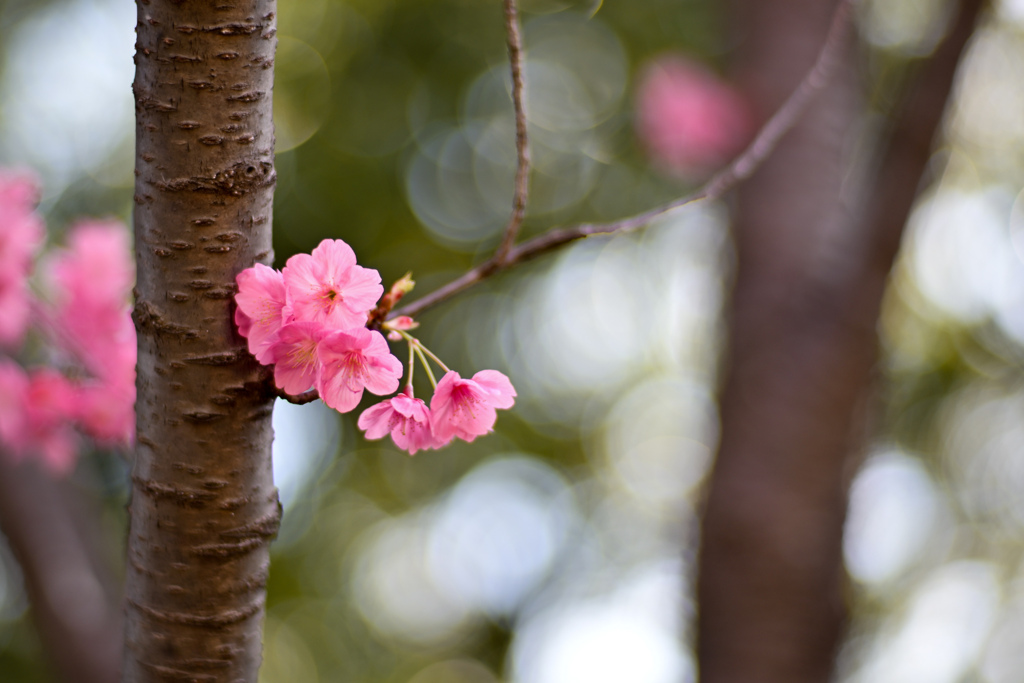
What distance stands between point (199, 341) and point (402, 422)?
0.68 feet

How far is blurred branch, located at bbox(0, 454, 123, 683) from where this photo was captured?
208cm

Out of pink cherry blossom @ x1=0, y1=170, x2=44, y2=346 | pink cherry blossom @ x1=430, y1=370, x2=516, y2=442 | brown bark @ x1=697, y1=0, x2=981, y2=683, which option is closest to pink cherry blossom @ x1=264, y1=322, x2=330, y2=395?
pink cherry blossom @ x1=430, y1=370, x2=516, y2=442

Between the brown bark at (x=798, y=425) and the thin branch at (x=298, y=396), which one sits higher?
the brown bark at (x=798, y=425)

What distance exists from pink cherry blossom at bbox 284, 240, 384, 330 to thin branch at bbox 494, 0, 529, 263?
0.44ft

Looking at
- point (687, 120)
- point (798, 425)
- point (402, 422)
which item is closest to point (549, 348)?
point (687, 120)

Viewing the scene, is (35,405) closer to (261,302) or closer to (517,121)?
(261,302)

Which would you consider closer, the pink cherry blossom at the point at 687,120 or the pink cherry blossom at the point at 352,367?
the pink cherry blossom at the point at 352,367

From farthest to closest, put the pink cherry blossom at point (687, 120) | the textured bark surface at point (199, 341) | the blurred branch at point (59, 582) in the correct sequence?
the pink cherry blossom at point (687, 120)
the blurred branch at point (59, 582)
the textured bark surface at point (199, 341)

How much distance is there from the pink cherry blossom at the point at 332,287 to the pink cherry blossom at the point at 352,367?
0.02m

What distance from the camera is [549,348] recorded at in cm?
606

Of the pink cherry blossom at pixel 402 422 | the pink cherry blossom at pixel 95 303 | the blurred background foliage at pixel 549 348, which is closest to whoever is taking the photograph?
the pink cherry blossom at pixel 402 422

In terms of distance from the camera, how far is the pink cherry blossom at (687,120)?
3.28 meters

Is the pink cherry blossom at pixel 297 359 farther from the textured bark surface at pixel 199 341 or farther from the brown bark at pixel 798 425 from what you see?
the brown bark at pixel 798 425

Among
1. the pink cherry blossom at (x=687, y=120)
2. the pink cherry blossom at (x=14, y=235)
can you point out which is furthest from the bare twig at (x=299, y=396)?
the pink cherry blossom at (x=687, y=120)
